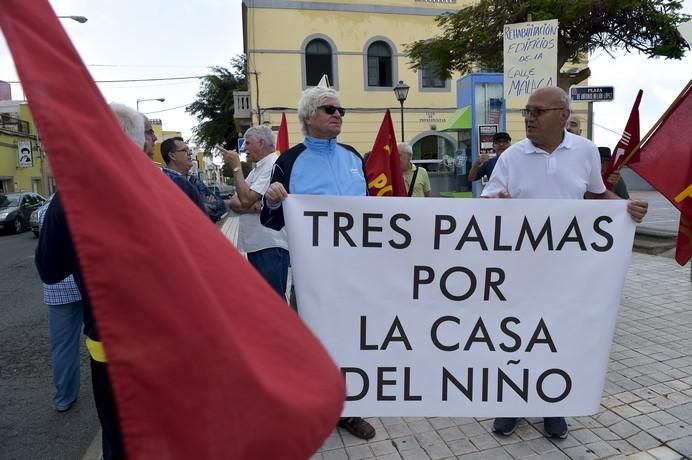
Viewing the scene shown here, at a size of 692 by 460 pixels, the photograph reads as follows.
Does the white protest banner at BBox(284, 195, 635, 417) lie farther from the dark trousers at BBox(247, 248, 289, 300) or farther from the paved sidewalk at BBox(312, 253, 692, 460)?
the dark trousers at BBox(247, 248, 289, 300)

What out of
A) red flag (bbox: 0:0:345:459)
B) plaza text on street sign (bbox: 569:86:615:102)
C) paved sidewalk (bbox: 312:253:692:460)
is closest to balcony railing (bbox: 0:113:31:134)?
plaza text on street sign (bbox: 569:86:615:102)

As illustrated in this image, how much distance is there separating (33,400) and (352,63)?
2112 centimetres

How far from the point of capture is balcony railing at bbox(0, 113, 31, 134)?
3219cm

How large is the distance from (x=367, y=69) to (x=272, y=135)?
20.2 metres

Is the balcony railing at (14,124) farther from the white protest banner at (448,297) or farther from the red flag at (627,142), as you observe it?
the red flag at (627,142)

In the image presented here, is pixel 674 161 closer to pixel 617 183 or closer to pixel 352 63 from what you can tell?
pixel 617 183

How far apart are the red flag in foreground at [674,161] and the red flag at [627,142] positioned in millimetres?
44

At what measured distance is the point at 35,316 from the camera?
6715 mm

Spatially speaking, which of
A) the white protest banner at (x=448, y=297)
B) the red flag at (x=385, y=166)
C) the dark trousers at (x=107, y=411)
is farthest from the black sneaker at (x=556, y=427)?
the dark trousers at (x=107, y=411)

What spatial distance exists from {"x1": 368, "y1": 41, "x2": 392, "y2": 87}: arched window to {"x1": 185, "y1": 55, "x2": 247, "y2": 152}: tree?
Result: 558 inches

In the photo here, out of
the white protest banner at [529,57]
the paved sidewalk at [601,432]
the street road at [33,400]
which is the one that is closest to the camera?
the paved sidewalk at [601,432]

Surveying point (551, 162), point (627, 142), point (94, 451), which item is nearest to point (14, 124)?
point (94, 451)

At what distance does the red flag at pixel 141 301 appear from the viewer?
2.96 ft

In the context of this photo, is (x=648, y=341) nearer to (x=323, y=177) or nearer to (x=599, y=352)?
(x=599, y=352)
